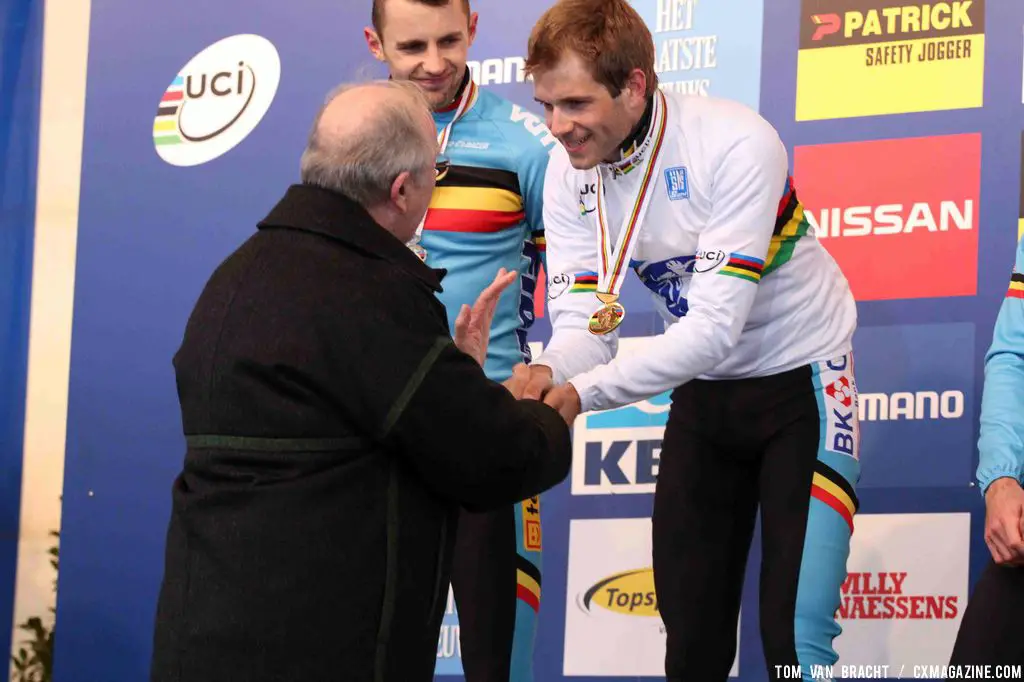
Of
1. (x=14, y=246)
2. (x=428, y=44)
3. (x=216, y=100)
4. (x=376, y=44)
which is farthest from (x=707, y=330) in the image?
(x=14, y=246)

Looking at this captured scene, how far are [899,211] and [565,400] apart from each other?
59.4 inches

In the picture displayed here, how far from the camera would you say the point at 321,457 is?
191cm

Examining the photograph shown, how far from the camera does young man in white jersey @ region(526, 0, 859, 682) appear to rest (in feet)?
8.57

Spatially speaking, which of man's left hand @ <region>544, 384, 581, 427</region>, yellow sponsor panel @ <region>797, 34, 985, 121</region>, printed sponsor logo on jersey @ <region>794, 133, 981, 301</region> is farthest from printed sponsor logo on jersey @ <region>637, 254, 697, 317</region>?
yellow sponsor panel @ <region>797, 34, 985, 121</region>

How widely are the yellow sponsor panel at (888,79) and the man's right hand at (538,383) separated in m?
1.45

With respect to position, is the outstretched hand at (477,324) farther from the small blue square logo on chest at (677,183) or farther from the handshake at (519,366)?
the small blue square logo on chest at (677,183)

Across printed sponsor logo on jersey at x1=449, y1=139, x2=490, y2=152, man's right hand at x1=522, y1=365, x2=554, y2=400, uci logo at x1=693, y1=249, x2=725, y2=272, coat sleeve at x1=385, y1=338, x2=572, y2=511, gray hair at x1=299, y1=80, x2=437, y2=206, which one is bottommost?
coat sleeve at x1=385, y1=338, x2=572, y2=511

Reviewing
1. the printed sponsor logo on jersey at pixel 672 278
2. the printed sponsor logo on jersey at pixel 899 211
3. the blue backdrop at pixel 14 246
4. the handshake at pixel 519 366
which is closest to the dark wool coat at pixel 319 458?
the handshake at pixel 519 366

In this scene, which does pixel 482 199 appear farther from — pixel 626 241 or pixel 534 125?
pixel 626 241

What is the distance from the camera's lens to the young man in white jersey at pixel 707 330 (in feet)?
8.57

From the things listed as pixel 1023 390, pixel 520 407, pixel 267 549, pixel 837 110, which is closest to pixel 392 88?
pixel 520 407

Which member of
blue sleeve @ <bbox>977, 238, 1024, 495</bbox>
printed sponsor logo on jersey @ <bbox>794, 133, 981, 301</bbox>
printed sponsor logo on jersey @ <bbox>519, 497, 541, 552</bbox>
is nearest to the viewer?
blue sleeve @ <bbox>977, 238, 1024, 495</bbox>

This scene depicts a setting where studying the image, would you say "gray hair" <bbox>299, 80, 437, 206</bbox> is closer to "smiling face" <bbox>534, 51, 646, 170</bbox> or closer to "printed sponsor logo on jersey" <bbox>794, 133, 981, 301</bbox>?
"smiling face" <bbox>534, 51, 646, 170</bbox>

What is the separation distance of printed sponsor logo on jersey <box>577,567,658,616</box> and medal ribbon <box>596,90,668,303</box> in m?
1.30
